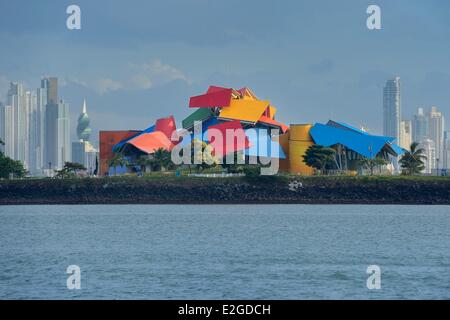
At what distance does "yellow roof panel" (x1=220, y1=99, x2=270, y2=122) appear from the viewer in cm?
16062

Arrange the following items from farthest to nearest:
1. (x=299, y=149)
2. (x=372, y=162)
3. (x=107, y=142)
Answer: (x=107, y=142) → (x=299, y=149) → (x=372, y=162)

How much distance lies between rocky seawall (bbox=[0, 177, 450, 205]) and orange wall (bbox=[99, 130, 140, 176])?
28.5m

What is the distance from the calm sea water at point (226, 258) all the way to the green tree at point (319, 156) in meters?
51.2

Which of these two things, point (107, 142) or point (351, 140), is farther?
point (107, 142)

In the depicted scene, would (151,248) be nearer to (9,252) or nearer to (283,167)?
(9,252)

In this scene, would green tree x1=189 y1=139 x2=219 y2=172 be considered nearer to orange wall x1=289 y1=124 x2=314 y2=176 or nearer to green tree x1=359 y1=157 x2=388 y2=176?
orange wall x1=289 y1=124 x2=314 y2=176

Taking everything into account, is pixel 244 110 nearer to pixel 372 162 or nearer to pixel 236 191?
pixel 372 162

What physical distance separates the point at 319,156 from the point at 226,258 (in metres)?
90.1

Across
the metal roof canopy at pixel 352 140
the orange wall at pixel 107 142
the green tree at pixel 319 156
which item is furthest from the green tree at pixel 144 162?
the metal roof canopy at pixel 352 140

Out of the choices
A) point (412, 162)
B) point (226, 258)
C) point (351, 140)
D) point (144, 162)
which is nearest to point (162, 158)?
point (144, 162)

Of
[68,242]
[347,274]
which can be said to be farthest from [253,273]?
[68,242]

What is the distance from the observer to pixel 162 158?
154m

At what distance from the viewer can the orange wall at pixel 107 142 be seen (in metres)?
170

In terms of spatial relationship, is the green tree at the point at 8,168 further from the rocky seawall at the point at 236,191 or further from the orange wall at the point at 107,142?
the rocky seawall at the point at 236,191
